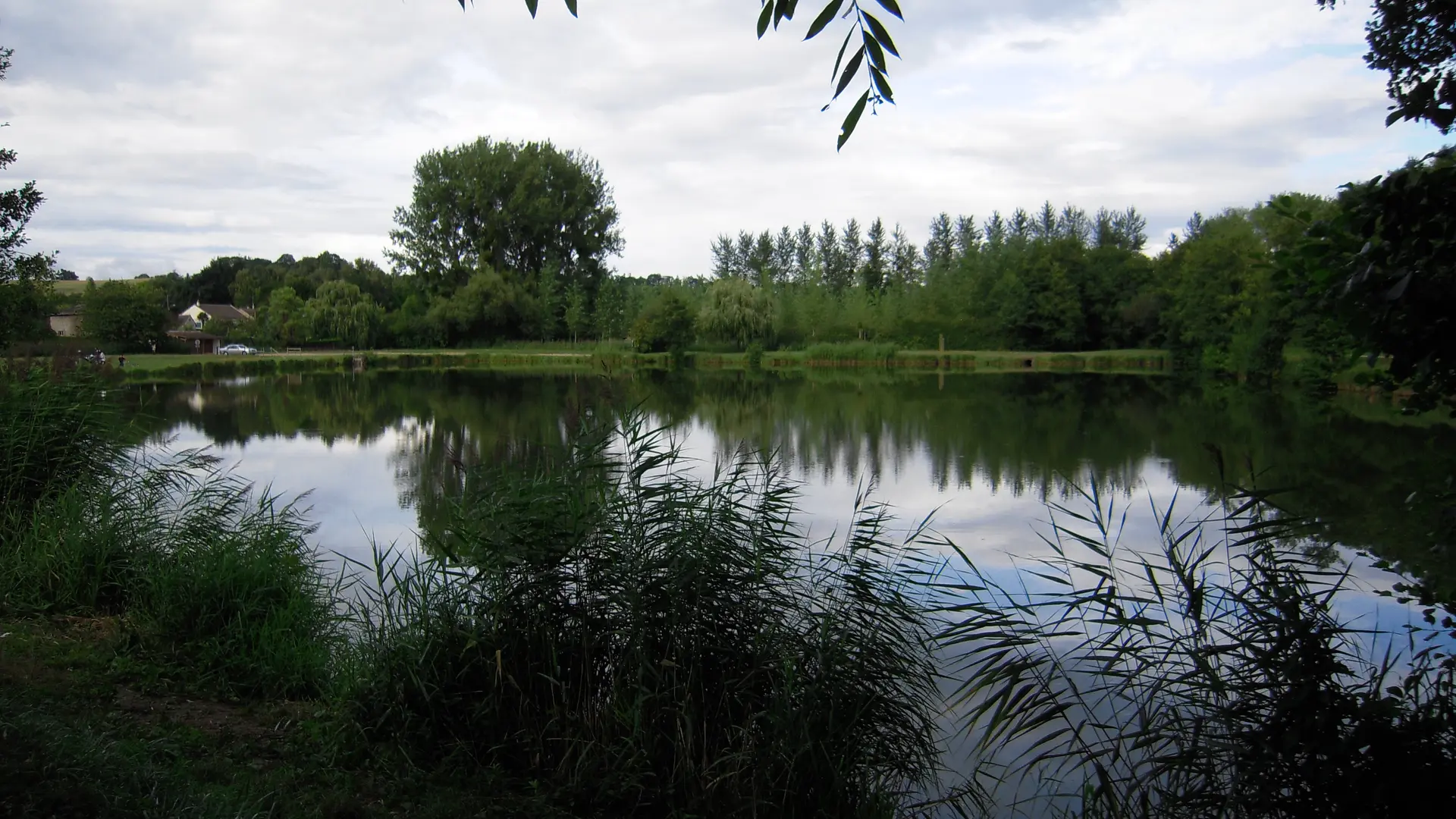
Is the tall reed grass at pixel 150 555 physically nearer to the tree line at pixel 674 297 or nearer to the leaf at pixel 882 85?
the leaf at pixel 882 85

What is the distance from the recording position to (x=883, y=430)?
19250mm

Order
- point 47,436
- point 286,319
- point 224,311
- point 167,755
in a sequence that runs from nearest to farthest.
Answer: point 167,755
point 47,436
point 286,319
point 224,311

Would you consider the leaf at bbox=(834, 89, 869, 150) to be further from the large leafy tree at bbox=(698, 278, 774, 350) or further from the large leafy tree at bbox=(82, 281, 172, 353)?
the large leafy tree at bbox=(82, 281, 172, 353)

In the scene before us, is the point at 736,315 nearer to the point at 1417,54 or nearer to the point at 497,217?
the point at 497,217

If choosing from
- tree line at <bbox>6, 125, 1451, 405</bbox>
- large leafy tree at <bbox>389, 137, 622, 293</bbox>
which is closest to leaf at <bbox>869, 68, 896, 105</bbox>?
tree line at <bbox>6, 125, 1451, 405</bbox>

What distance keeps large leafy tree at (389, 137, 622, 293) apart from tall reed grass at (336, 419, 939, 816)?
174ft

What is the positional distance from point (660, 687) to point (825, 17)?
3.32 meters

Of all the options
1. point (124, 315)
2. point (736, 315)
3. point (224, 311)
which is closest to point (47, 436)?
point (736, 315)

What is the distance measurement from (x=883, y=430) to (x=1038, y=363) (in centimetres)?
2908

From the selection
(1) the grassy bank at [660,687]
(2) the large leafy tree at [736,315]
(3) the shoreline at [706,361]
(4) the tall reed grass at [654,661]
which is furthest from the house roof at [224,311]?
(4) the tall reed grass at [654,661]

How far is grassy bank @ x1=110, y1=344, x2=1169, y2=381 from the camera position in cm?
4297

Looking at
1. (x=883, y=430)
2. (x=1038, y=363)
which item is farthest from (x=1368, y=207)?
(x=1038, y=363)

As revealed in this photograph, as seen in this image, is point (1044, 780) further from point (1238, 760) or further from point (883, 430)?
point (883, 430)

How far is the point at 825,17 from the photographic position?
219 cm
